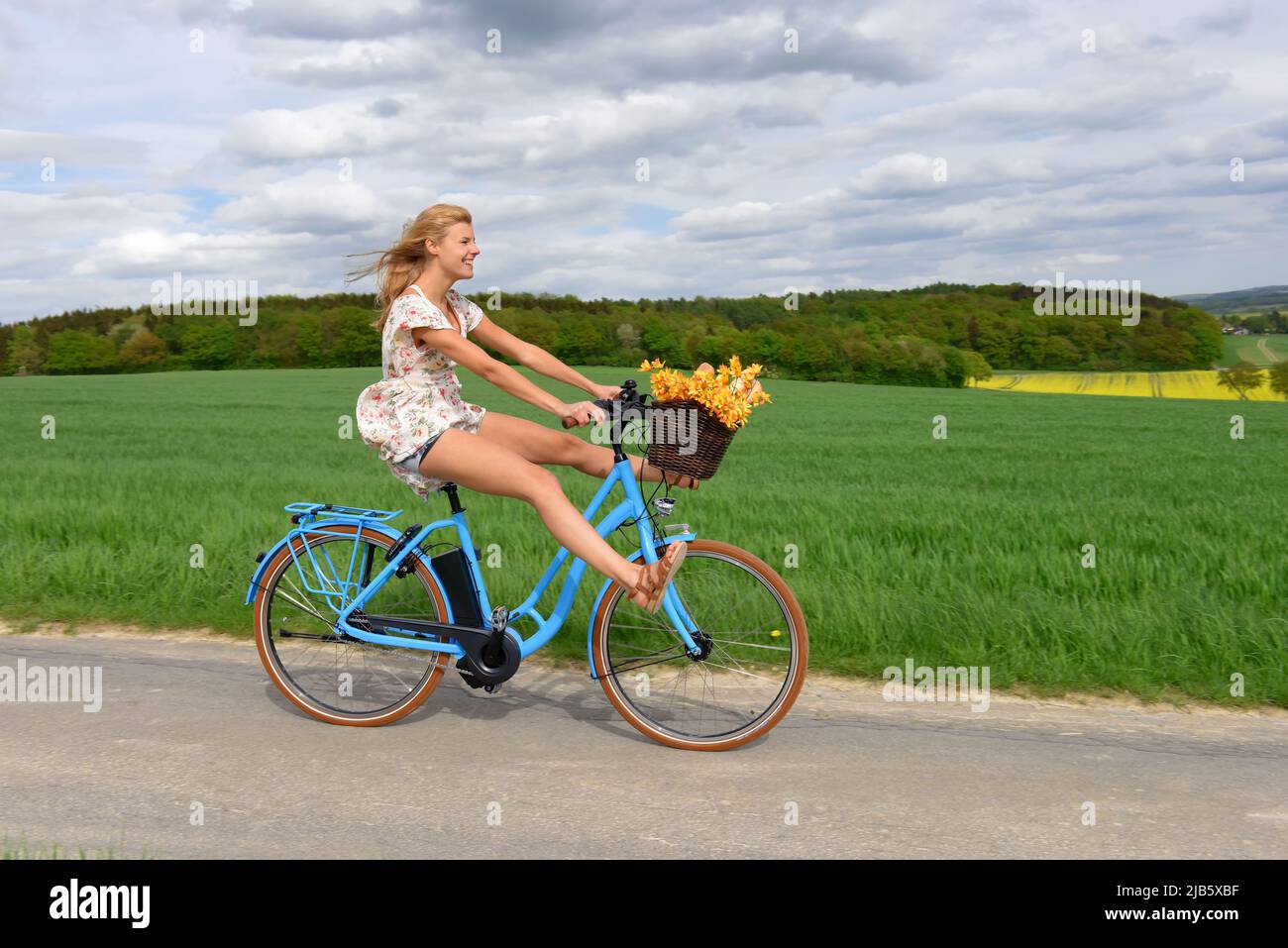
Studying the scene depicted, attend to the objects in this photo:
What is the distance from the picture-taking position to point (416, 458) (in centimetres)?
451

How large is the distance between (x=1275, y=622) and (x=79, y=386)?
2169 inches

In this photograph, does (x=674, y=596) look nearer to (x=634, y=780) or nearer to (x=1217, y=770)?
(x=634, y=780)

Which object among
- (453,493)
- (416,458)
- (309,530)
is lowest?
(309,530)

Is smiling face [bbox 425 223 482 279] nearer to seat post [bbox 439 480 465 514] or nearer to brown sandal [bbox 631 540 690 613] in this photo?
seat post [bbox 439 480 465 514]

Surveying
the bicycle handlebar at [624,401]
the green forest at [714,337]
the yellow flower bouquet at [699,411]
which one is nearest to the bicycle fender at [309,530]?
the bicycle handlebar at [624,401]

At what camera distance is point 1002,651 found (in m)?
→ 5.71

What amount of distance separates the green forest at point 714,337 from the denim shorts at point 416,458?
2215 inches

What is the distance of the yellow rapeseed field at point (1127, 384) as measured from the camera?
63.4 metres

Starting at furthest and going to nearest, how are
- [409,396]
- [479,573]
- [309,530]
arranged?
[309,530] < [479,573] < [409,396]

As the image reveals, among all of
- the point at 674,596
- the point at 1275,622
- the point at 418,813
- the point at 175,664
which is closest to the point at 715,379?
the point at 674,596

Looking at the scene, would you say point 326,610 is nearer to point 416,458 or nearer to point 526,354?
point 416,458

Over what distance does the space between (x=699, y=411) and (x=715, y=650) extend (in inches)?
47.2

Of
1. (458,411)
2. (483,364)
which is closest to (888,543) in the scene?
(458,411)

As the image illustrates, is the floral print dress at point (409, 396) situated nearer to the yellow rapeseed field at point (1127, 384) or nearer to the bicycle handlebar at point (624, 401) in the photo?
the bicycle handlebar at point (624, 401)
